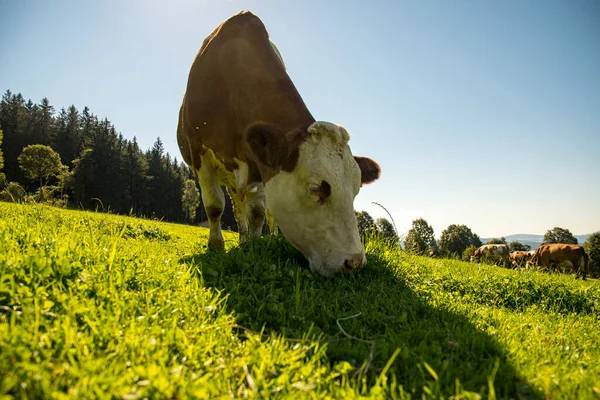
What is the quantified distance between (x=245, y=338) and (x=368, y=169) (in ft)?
10.5

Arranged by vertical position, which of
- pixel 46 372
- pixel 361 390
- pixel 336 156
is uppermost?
pixel 336 156

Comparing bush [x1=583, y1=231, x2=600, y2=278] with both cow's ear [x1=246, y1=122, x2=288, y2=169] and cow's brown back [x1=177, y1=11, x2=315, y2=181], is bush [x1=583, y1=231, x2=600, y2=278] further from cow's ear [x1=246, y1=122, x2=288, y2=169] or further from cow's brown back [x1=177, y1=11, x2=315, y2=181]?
cow's ear [x1=246, y1=122, x2=288, y2=169]

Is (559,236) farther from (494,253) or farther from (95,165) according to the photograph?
(95,165)

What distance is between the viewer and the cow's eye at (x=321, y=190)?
142 inches

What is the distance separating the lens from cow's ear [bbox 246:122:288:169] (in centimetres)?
379

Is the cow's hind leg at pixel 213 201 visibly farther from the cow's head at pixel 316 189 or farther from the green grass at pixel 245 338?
the green grass at pixel 245 338

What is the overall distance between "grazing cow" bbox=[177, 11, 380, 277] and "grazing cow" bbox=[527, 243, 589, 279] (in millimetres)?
22364

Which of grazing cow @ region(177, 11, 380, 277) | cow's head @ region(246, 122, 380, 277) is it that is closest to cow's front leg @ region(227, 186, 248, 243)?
grazing cow @ region(177, 11, 380, 277)

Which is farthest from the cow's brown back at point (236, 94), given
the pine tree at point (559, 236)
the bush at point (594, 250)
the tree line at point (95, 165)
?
the pine tree at point (559, 236)

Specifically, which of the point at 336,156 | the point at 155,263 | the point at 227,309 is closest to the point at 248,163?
the point at 336,156

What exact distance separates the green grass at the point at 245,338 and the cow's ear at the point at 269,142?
49.6 inches

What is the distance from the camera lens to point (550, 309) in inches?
144

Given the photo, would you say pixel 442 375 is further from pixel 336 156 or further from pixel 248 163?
pixel 248 163

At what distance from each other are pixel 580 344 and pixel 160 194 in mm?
81698
